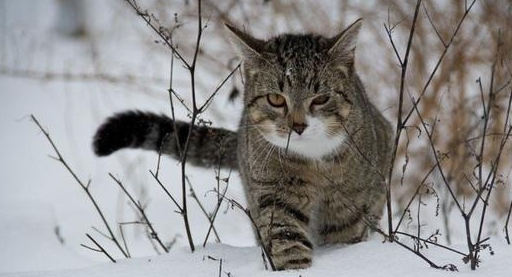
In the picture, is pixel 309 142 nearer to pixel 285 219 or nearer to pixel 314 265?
pixel 285 219

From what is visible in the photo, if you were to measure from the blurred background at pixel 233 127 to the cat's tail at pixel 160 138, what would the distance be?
18cm

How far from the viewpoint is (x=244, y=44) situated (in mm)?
3357

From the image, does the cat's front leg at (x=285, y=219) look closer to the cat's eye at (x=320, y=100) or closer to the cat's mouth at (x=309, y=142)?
the cat's mouth at (x=309, y=142)

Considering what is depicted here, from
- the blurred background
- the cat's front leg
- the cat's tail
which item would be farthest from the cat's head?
the cat's tail

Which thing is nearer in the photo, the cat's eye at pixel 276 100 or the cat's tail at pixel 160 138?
the cat's eye at pixel 276 100

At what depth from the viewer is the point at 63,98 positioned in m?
10.3

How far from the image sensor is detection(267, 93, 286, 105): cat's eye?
326cm

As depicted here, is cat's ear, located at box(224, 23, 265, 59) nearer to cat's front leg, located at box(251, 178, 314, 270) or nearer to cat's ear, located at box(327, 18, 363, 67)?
cat's ear, located at box(327, 18, 363, 67)

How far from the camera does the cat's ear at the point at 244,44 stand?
3338 mm

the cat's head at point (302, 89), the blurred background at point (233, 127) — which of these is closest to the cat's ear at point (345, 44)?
the cat's head at point (302, 89)

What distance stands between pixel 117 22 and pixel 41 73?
1303 millimetres

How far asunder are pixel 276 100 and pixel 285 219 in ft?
1.85

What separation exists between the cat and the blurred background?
0.28m

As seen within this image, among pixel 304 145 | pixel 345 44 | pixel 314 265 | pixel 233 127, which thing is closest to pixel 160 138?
pixel 304 145
